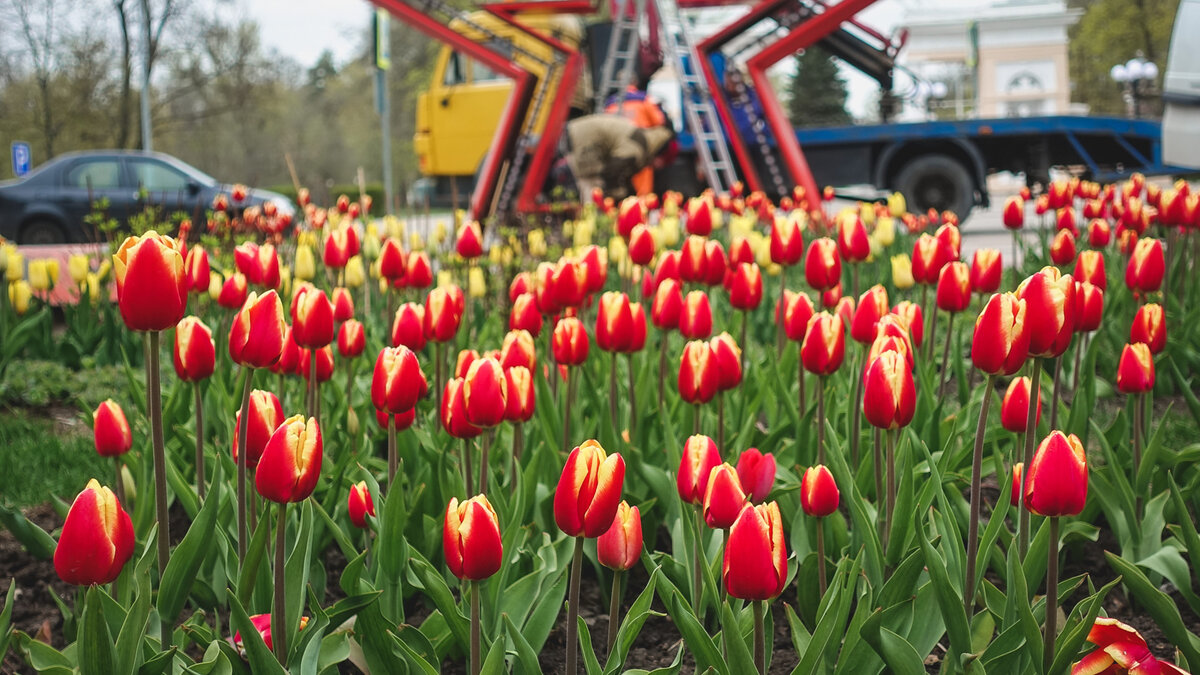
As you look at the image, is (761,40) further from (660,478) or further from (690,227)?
(660,478)

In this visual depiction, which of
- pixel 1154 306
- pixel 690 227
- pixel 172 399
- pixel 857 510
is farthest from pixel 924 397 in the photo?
pixel 172 399

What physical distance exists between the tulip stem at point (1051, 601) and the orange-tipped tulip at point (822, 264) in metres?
1.25

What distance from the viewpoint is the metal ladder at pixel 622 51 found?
37.7ft

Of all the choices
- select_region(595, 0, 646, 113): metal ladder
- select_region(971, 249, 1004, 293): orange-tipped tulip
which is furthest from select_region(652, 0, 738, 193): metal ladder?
select_region(971, 249, 1004, 293): orange-tipped tulip

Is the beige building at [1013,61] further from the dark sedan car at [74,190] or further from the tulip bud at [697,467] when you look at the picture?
the tulip bud at [697,467]

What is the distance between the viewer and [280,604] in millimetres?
1530

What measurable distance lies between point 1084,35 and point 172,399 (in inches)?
→ 1526

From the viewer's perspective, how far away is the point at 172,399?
2.59m

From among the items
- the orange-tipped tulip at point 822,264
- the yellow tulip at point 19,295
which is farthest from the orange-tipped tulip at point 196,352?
the yellow tulip at point 19,295

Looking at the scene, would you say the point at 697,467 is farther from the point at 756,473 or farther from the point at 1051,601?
the point at 1051,601

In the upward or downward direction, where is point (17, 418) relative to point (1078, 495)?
downward

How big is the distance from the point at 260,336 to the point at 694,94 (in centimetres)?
1044

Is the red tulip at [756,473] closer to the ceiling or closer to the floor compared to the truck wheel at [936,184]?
closer to the floor

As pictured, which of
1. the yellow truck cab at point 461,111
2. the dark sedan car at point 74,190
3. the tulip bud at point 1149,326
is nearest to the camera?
the tulip bud at point 1149,326
